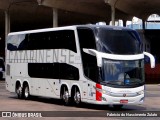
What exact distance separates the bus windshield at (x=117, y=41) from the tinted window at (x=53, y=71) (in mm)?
1832

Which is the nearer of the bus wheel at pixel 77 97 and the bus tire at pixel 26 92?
the bus wheel at pixel 77 97

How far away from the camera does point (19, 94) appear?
26.5 m

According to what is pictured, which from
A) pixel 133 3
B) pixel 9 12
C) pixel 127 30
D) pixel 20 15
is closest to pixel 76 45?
pixel 127 30

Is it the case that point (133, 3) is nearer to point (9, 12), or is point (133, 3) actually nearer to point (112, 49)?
point (9, 12)

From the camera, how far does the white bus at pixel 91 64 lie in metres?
20.0

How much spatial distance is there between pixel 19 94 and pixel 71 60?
19.5 ft

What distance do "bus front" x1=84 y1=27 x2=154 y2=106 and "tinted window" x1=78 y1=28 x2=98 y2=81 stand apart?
0.69 ft

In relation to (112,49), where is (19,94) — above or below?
below

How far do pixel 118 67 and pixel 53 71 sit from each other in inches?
163

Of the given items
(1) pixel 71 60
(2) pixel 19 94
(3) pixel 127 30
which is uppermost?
(3) pixel 127 30

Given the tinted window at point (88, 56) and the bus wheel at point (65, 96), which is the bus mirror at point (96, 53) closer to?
the tinted window at point (88, 56)

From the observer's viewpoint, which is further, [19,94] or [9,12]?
[9,12]

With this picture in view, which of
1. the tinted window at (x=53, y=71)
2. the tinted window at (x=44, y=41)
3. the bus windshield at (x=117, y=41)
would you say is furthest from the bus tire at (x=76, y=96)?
the bus windshield at (x=117, y=41)

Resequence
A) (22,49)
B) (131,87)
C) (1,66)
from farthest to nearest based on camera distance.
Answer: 1. (1,66)
2. (22,49)
3. (131,87)
